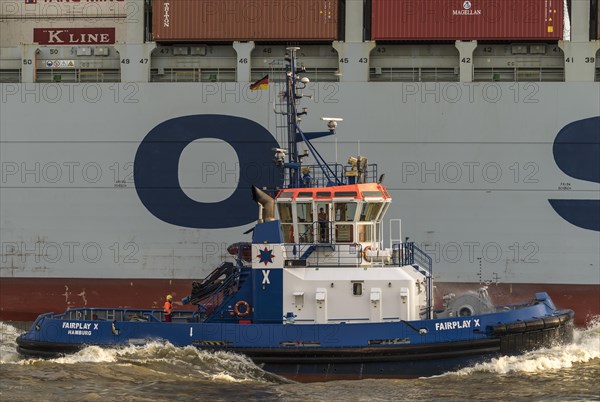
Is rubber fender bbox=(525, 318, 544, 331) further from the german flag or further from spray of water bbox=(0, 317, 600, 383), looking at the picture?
the german flag

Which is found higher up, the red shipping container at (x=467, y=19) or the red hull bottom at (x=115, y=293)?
the red shipping container at (x=467, y=19)

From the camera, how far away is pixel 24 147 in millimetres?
22859

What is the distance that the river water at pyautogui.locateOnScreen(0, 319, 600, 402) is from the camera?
1505cm

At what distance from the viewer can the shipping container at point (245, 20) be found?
22.2m

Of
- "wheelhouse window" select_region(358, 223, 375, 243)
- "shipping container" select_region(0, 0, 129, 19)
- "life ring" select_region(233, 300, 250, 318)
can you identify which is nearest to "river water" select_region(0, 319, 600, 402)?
"life ring" select_region(233, 300, 250, 318)

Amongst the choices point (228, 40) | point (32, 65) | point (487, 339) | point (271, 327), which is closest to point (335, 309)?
point (271, 327)

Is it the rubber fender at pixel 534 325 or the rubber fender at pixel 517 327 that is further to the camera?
the rubber fender at pixel 534 325

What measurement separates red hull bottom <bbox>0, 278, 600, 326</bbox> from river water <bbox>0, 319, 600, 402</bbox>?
3957 millimetres

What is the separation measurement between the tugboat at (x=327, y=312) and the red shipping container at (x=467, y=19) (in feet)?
16.7

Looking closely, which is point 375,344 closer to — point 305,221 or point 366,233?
point 366,233

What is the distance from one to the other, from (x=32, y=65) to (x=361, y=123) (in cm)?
705

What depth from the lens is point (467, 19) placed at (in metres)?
22.1

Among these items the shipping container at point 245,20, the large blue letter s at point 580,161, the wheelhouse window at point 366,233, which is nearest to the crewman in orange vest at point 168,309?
the wheelhouse window at point 366,233

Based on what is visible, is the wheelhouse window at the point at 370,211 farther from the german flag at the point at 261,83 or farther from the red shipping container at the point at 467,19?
the red shipping container at the point at 467,19
